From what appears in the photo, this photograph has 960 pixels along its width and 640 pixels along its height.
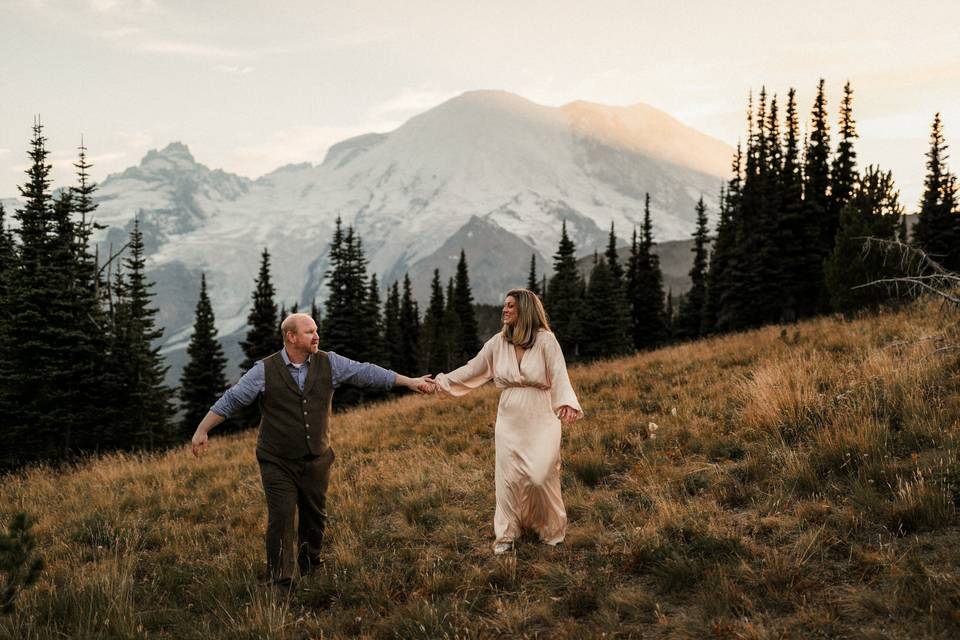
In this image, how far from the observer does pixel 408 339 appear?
7738cm

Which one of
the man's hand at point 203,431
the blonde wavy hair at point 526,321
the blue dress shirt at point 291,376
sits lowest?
the man's hand at point 203,431

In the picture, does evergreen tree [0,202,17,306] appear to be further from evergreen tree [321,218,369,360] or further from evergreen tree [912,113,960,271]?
evergreen tree [912,113,960,271]

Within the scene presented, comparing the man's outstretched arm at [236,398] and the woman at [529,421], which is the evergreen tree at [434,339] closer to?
the woman at [529,421]

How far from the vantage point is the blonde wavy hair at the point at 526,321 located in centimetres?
613

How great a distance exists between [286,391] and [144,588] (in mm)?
2322

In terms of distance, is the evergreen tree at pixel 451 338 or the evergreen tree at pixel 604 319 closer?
the evergreen tree at pixel 604 319

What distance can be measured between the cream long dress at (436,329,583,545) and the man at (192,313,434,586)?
1625mm

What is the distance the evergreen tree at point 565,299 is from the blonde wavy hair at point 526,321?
5150cm

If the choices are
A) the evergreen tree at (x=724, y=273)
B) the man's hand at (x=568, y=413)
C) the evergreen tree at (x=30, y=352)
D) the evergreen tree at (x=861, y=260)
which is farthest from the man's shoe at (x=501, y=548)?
the evergreen tree at (x=724, y=273)

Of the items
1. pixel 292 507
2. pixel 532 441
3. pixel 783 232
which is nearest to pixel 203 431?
pixel 292 507

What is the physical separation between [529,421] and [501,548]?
1193 mm

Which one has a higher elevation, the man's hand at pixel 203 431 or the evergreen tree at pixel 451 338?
the man's hand at pixel 203 431

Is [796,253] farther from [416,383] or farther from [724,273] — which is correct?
Answer: [416,383]

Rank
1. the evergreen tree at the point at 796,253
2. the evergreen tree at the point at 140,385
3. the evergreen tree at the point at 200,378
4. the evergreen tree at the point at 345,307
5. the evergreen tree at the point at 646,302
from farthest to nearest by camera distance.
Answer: the evergreen tree at the point at 646,302
the evergreen tree at the point at 345,307
the evergreen tree at the point at 200,378
the evergreen tree at the point at 796,253
the evergreen tree at the point at 140,385
